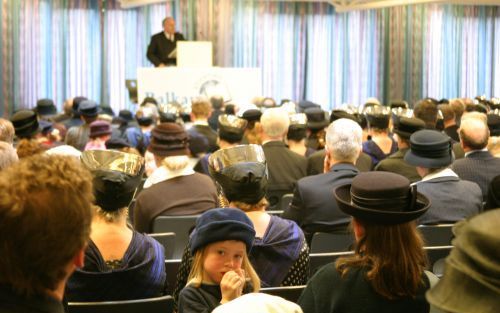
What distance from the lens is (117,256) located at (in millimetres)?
3719

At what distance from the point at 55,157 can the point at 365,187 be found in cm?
114

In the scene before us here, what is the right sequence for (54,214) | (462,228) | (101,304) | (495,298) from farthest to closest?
(101,304) → (54,214) → (462,228) → (495,298)

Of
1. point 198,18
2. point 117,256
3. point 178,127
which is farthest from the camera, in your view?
point 198,18

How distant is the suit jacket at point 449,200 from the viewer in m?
5.20

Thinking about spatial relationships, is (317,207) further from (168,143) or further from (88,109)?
(88,109)

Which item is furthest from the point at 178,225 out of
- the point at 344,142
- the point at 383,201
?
the point at 383,201

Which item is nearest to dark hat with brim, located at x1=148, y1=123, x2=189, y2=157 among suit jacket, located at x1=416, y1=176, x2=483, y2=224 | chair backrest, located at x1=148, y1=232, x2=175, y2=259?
chair backrest, located at x1=148, y1=232, x2=175, y2=259

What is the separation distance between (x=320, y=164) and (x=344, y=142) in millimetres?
1334

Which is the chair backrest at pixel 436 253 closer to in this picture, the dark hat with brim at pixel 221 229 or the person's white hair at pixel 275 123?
the dark hat with brim at pixel 221 229

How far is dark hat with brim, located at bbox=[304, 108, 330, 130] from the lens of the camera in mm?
8336

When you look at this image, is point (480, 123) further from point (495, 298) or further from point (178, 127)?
point (495, 298)

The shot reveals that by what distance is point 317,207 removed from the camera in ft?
16.8

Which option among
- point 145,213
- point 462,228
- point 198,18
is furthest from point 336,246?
point 198,18

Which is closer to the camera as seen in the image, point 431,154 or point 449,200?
point 449,200
